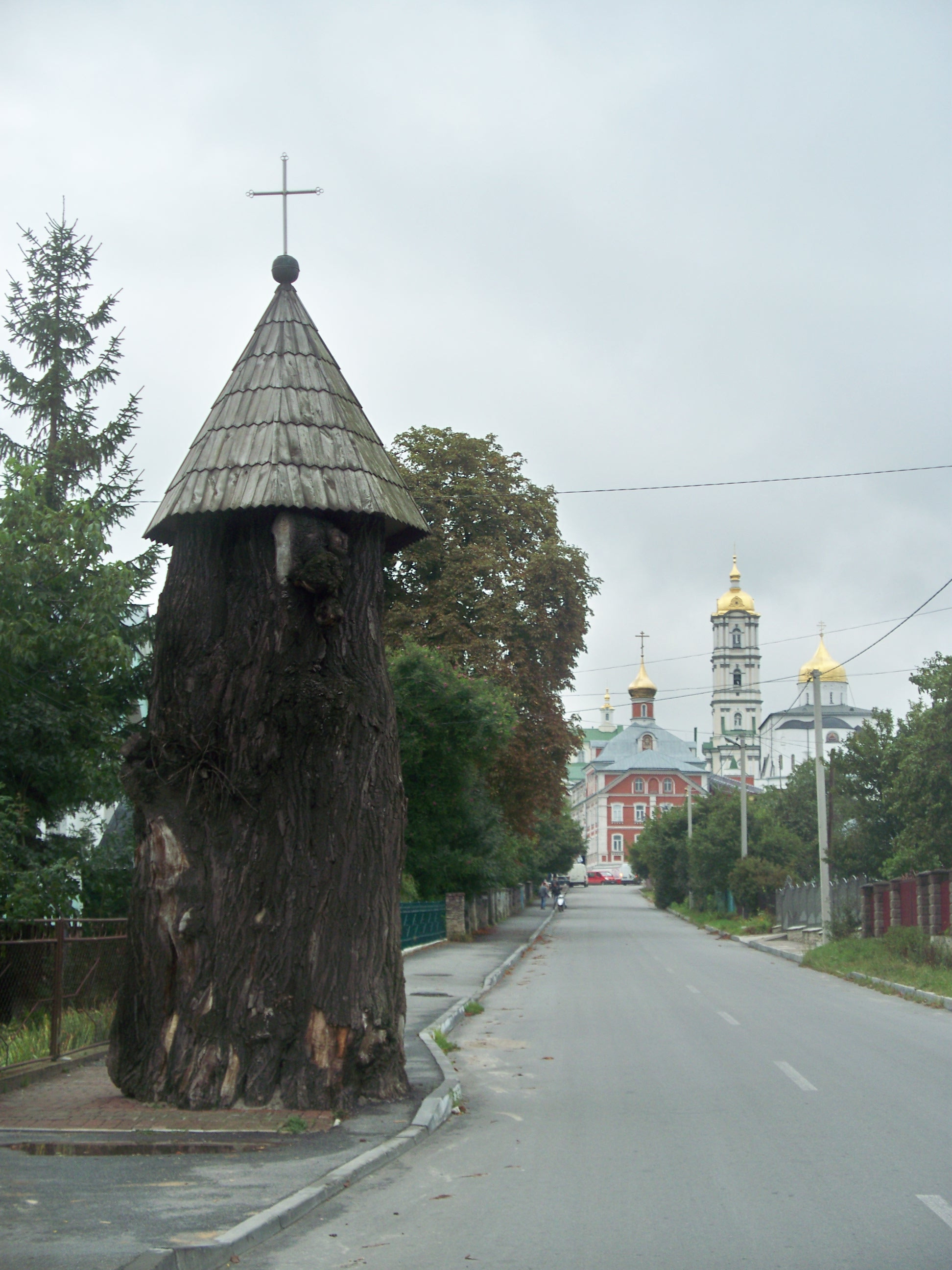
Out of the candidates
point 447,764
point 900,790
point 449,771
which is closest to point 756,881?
point 900,790

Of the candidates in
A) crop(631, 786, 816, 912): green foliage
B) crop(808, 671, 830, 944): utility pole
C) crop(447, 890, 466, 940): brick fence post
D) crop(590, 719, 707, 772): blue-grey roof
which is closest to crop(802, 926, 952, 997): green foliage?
crop(808, 671, 830, 944): utility pole

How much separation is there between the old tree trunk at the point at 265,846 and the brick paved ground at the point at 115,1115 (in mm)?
142

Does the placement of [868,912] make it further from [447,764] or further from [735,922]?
[735,922]

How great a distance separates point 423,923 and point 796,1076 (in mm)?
20557

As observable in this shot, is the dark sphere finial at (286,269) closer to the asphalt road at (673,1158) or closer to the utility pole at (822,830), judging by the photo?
the asphalt road at (673,1158)

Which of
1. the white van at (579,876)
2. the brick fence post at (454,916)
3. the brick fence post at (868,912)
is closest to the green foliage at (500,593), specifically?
the brick fence post at (454,916)

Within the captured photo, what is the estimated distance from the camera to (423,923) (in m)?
31.1

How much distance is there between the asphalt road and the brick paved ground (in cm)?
114

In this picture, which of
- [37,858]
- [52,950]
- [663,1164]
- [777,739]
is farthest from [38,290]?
[777,739]

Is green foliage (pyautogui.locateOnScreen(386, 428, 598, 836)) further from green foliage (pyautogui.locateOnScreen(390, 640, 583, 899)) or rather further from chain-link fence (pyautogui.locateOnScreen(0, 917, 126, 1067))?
chain-link fence (pyautogui.locateOnScreen(0, 917, 126, 1067))

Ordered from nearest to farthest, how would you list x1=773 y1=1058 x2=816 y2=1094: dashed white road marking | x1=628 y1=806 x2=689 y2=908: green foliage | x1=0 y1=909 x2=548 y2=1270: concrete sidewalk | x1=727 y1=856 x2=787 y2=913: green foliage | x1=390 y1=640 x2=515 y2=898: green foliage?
Result: 1. x1=0 y1=909 x2=548 y2=1270: concrete sidewalk
2. x1=773 y1=1058 x2=816 y2=1094: dashed white road marking
3. x1=390 y1=640 x2=515 y2=898: green foliage
4. x1=727 y1=856 x2=787 y2=913: green foliage
5. x1=628 y1=806 x2=689 y2=908: green foliage

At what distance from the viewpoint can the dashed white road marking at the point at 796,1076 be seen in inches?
413

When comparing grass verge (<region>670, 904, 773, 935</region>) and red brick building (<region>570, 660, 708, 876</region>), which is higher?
red brick building (<region>570, 660, 708, 876</region>)

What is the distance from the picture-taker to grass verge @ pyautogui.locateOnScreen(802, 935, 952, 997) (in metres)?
20.4
